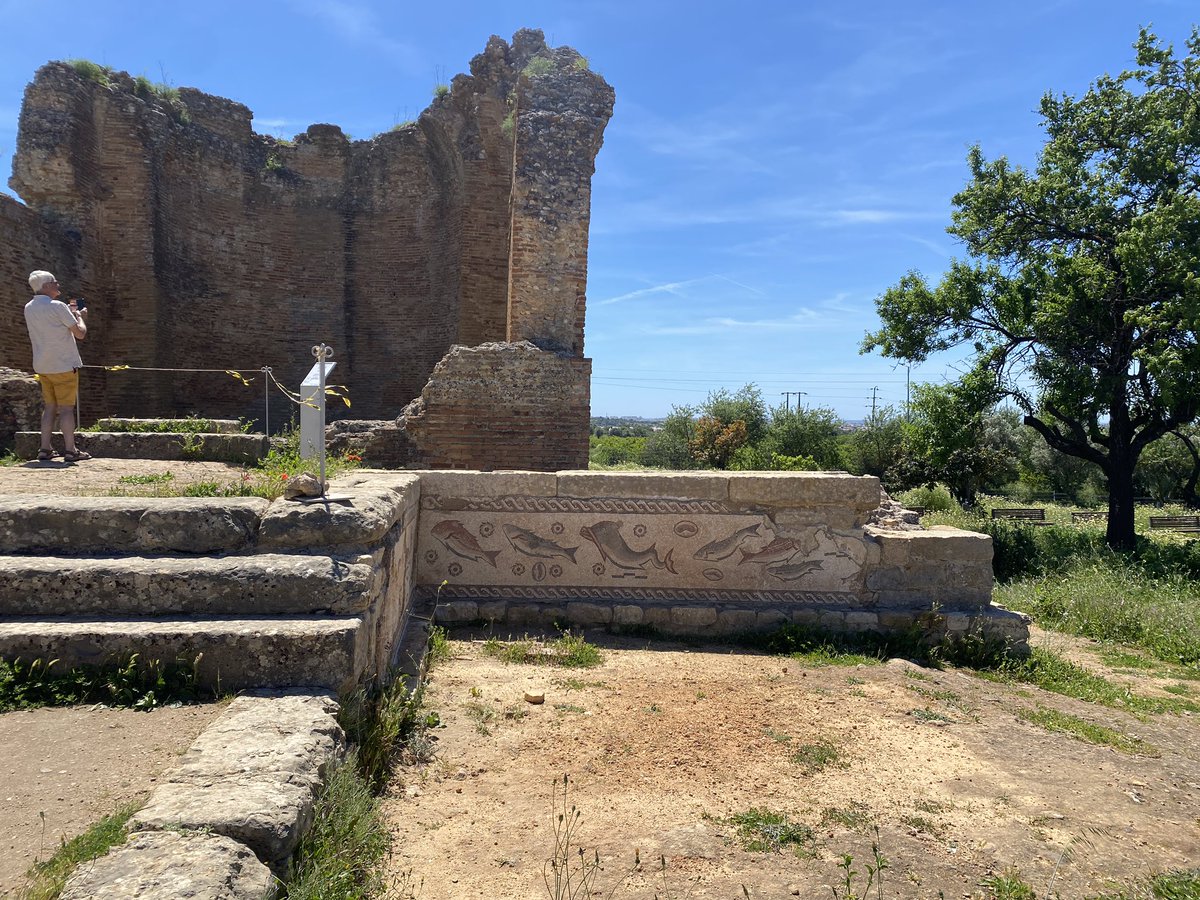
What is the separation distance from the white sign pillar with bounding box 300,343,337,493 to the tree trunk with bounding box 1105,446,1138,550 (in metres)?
12.5

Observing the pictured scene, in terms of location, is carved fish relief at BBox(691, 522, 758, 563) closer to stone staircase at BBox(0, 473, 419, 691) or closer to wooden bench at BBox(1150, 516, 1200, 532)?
stone staircase at BBox(0, 473, 419, 691)

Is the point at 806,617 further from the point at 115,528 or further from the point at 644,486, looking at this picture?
the point at 115,528

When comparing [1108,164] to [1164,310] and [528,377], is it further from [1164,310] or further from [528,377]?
[528,377]

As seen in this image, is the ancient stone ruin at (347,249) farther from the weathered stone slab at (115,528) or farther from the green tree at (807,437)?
the green tree at (807,437)

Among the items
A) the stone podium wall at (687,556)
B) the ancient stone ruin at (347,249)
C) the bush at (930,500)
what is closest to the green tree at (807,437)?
the bush at (930,500)

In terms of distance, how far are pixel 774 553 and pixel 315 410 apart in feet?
11.4

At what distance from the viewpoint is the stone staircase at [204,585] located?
2.71 metres

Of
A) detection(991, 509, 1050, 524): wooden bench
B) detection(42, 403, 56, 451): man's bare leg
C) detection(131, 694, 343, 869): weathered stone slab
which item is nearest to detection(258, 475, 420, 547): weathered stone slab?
detection(131, 694, 343, 869): weathered stone slab

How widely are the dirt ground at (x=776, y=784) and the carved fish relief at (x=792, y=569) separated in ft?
3.00

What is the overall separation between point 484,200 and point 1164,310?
10642 mm

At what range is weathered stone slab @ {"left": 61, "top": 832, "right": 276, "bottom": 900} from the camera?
1.55 metres

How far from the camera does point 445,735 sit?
3.43m

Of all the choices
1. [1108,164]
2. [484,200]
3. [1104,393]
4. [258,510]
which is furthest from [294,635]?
[1108,164]

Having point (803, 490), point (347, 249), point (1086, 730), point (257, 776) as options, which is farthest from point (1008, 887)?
point (347, 249)
